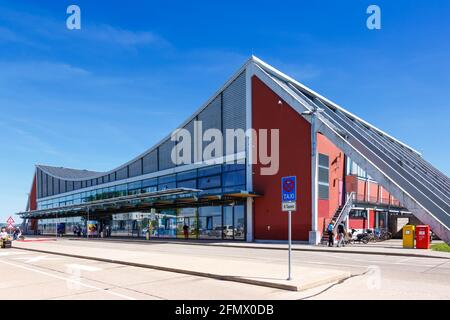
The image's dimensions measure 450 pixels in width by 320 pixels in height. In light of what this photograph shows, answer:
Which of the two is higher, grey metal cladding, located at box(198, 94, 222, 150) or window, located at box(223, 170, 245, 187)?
grey metal cladding, located at box(198, 94, 222, 150)

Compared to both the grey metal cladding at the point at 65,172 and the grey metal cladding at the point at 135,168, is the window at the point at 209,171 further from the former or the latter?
the grey metal cladding at the point at 65,172

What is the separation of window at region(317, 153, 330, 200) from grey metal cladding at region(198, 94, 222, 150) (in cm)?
985

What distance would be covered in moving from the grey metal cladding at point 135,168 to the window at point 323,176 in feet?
76.6

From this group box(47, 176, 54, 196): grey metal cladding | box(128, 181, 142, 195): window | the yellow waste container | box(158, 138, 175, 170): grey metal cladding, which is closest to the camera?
the yellow waste container

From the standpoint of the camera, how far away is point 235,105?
34969 millimetres

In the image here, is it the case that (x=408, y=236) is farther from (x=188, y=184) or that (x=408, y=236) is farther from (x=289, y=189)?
(x=188, y=184)

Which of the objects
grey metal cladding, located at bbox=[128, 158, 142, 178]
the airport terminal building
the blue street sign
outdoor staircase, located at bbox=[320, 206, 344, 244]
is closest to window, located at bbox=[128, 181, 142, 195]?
the airport terminal building

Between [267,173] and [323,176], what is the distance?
420cm

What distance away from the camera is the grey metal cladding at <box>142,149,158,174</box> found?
44156mm

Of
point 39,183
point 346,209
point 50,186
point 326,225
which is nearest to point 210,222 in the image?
point 326,225

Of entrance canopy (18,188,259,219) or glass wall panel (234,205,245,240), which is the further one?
glass wall panel (234,205,245,240)

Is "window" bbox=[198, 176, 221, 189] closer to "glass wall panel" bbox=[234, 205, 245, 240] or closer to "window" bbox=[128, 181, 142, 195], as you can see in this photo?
"glass wall panel" bbox=[234, 205, 245, 240]
